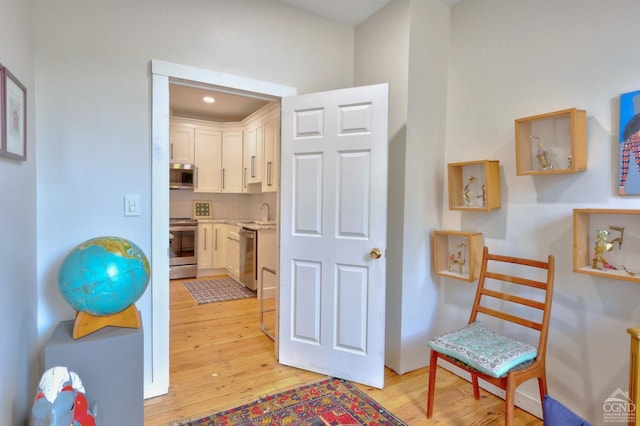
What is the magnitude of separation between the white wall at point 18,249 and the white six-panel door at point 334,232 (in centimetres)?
146

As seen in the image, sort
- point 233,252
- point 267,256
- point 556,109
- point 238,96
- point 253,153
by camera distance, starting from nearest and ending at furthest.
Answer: point 556,109
point 238,96
point 267,256
point 253,153
point 233,252

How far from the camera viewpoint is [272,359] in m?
2.63

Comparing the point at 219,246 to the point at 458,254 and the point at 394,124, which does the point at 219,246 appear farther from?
the point at 458,254

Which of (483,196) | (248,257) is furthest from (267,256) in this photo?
(483,196)

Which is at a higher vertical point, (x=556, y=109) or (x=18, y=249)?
(x=556, y=109)

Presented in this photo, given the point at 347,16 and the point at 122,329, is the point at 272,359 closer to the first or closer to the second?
the point at 122,329

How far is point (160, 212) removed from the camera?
6.83ft

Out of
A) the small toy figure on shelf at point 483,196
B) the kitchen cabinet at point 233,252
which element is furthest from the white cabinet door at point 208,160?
the small toy figure on shelf at point 483,196

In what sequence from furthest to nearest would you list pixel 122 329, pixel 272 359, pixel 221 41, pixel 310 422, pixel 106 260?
Answer: 1. pixel 272 359
2. pixel 221 41
3. pixel 310 422
4. pixel 122 329
5. pixel 106 260

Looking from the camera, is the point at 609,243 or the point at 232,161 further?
the point at 232,161

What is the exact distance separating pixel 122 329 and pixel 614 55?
9.44 ft

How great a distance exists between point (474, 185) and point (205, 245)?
13.9 feet

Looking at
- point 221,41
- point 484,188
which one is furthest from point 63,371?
point 484,188

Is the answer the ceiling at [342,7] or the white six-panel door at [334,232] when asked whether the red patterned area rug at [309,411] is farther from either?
the ceiling at [342,7]
